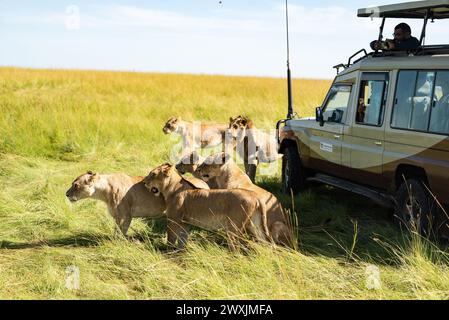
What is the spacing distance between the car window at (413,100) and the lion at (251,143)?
336cm

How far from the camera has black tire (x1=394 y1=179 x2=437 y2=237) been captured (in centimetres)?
617

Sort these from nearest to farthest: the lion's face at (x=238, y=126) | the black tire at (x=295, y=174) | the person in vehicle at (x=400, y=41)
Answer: the person in vehicle at (x=400, y=41)
the black tire at (x=295, y=174)
the lion's face at (x=238, y=126)

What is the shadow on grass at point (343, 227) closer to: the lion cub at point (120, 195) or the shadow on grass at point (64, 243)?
the lion cub at point (120, 195)

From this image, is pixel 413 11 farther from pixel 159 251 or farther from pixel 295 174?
pixel 159 251

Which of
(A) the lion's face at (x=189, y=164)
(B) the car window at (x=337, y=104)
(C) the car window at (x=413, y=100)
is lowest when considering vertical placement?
(A) the lion's face at (x=189, y=164)

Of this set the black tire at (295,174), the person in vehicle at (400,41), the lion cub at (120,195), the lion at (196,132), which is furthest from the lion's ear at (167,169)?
the lion at (196,132)

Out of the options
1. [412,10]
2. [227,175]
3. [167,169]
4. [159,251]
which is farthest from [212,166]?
[412,10]

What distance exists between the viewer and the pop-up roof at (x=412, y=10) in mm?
6422

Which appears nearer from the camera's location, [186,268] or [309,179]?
[186,268]

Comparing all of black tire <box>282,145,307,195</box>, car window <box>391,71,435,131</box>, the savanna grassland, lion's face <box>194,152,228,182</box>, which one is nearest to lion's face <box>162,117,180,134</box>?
the savanna grassland

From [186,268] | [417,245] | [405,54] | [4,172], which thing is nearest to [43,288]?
[186,268]

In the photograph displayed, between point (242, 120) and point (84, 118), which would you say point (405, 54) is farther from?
point (84, 118)

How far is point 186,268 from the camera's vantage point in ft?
18.1

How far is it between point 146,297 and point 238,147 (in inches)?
199
